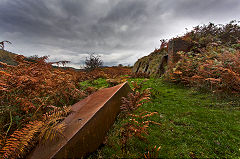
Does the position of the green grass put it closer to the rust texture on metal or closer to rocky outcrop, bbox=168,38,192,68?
the rust texture on metal

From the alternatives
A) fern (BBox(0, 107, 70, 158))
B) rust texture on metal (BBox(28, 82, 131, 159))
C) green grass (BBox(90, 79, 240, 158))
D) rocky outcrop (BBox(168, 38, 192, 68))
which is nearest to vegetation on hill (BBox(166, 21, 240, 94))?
rocky outcrop (BBox(168, 38, 192, 68))

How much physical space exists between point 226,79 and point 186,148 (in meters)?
3.55

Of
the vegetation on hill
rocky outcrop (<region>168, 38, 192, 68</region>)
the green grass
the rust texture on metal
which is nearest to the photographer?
the rust texture on metal

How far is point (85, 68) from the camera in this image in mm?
15109

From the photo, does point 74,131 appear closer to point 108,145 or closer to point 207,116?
point 108,145

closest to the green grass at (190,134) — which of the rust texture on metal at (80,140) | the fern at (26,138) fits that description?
the rust texture on metal at (80,140)

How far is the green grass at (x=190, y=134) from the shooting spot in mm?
1719

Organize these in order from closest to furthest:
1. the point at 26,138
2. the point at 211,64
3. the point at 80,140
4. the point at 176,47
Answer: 1. the point at 26,138
2. the point at 80,140
3. the point at 211,64
4. the point at 176,47

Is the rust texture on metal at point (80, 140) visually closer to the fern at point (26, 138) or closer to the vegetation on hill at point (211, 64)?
the fern at point (26, 138)

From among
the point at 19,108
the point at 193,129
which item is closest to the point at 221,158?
the point at 193,129

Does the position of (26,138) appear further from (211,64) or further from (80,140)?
(211,64)

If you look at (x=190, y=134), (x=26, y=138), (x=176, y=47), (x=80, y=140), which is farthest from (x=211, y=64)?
(x=26, y=138)

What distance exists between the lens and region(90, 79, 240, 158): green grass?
172 cm

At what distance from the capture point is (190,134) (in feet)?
7.03
